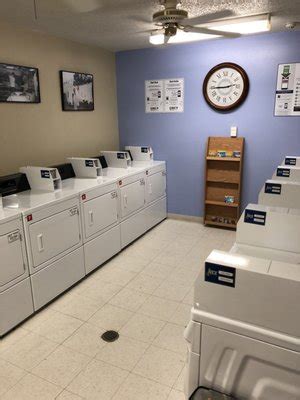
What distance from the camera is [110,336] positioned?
7.98 feet

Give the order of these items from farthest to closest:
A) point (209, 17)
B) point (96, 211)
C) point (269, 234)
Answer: point (96, 211) < point (209, 17) < point (269, 234)

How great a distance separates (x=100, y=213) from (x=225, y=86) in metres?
2.29

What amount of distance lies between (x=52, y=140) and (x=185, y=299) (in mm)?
2314

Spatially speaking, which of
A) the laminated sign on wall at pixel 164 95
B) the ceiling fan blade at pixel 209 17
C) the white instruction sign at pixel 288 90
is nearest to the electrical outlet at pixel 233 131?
the white instruction sign at pixel 288 90

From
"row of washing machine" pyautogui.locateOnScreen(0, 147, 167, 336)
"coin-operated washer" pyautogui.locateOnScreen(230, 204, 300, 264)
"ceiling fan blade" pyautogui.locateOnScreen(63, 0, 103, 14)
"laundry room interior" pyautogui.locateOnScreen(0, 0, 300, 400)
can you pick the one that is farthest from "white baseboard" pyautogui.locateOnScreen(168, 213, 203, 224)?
"ceiling fan blade" pyautogui.locateOnScreen(63, 0, 103, 14)

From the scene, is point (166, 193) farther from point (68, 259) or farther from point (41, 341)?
point (41, 341)

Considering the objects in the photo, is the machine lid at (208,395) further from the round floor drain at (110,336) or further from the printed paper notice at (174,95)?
the printed paper notice at (174,95)

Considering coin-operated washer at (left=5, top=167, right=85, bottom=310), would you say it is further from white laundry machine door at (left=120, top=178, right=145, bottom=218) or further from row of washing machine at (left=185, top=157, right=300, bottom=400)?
row of washing machine at (left=185, top=157, right=300, bottom=400)

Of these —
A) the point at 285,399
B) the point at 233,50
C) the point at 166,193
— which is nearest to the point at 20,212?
the point at 285,399

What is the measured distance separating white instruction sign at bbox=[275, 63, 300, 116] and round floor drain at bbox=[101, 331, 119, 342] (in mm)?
3133

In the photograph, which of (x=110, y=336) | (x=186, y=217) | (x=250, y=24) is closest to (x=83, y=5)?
(x=250, y=24)

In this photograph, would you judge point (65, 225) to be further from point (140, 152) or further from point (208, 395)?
point (140, 152)

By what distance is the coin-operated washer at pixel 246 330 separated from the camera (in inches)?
49.7

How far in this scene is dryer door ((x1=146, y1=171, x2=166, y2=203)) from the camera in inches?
171
